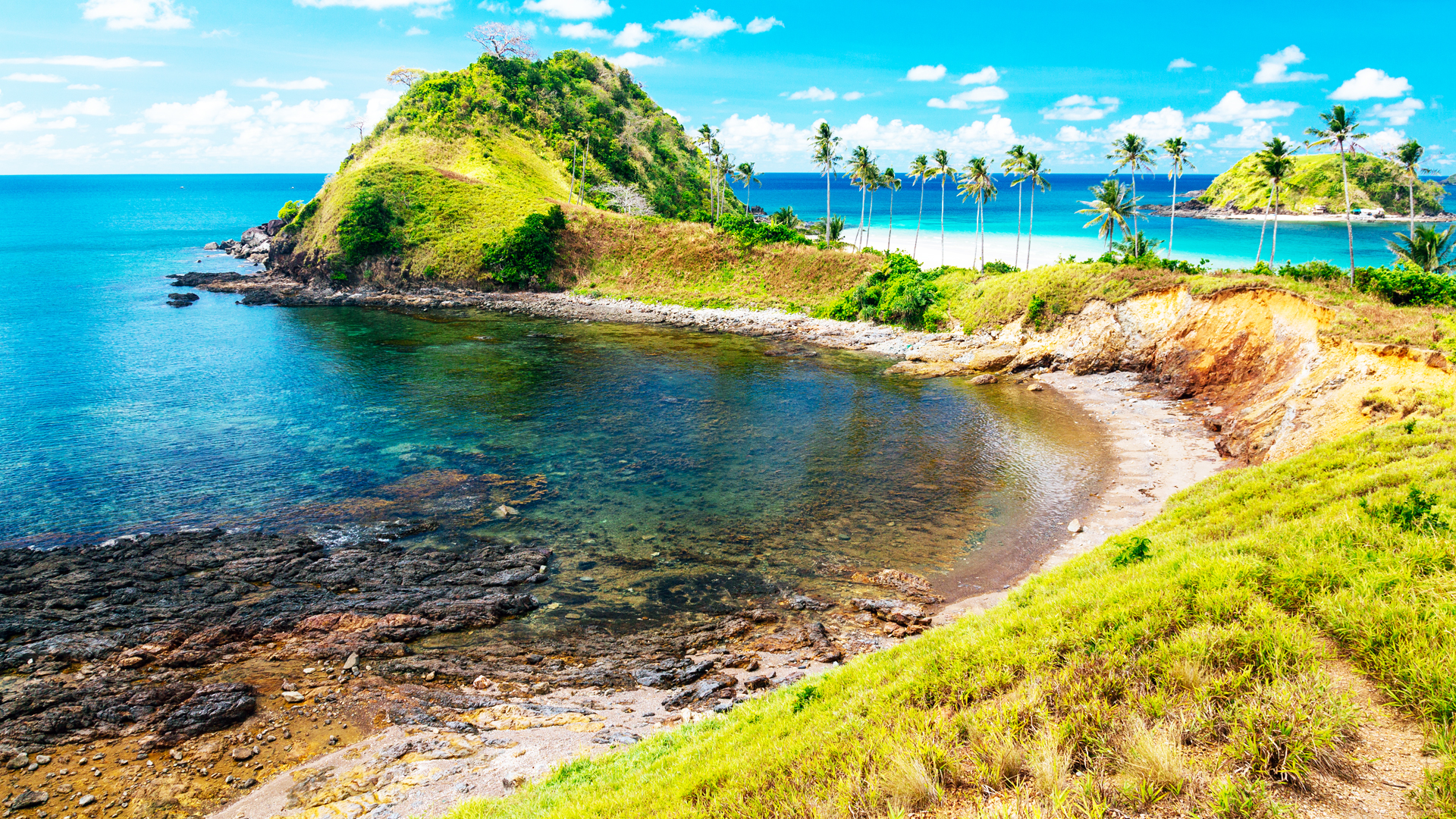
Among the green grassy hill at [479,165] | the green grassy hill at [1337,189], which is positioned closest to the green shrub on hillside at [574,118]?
the green grassy hill at [479,165]

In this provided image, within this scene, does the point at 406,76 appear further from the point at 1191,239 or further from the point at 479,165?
the point at 1191,239

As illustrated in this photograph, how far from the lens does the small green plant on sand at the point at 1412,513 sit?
11070mm

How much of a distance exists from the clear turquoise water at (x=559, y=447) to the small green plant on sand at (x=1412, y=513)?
46.0 ft

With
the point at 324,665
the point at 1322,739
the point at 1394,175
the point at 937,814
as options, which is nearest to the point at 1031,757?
the point at 937,814

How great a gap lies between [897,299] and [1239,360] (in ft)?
105

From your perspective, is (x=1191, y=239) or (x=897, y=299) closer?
(x=897, y=299)

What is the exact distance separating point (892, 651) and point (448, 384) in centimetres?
4429

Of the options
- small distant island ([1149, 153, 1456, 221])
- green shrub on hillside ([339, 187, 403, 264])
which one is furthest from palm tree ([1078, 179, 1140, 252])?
small distant island ([1149, 153, 1456, 221])

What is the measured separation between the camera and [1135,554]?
1520 centimetres

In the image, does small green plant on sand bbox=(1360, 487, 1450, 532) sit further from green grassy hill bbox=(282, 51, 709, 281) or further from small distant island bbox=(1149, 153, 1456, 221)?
small distant island bbox=(1149, 153, 1456, 221)

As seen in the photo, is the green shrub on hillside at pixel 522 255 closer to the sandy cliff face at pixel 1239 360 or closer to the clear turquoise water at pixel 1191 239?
the clear turquoise water at pixel 1191 239

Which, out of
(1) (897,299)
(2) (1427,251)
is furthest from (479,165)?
(2) (1427,251)

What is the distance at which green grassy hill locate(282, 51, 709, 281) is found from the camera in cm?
9006

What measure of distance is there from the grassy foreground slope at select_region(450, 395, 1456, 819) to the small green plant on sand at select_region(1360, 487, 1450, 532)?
34 millimetres
